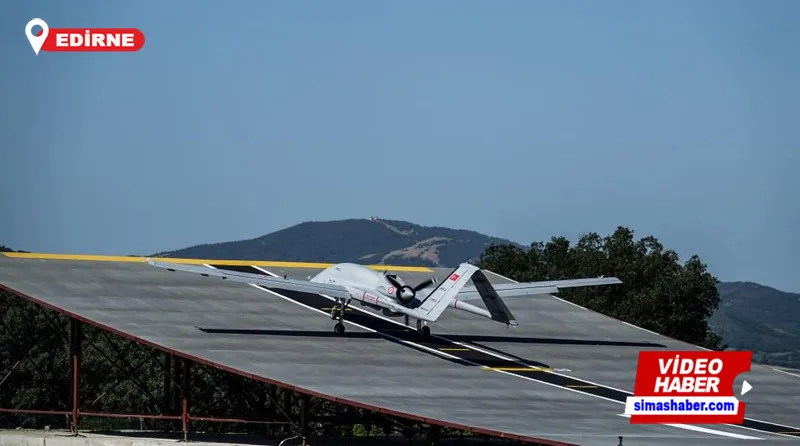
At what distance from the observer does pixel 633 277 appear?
126 metres

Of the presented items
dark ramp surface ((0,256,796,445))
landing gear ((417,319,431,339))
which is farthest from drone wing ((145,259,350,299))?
landing gear ((417,319,431,339))

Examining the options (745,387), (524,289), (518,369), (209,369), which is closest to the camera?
(518,369)

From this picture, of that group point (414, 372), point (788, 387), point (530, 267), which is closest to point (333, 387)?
point (414, 372)

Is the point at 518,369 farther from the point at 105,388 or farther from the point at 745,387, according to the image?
the point at 105,388

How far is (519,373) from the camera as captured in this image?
193 ft

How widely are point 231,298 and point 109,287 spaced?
5750mm

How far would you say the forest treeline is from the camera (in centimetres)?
10075

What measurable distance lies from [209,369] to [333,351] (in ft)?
105

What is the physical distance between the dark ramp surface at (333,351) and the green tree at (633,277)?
151 ft

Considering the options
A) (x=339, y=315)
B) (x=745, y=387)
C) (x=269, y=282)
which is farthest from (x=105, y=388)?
(x=745, y=387)

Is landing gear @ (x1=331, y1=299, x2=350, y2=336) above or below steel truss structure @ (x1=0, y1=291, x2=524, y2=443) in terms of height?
above

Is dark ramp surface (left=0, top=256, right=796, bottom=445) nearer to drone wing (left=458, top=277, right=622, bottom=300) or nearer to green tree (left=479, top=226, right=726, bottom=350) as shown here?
drone wing (left=458, top=277, right=622, bottom=300)

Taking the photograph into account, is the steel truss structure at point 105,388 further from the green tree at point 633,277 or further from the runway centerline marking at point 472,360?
the green tree at point 633,277

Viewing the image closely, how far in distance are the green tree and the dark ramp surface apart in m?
46.0
